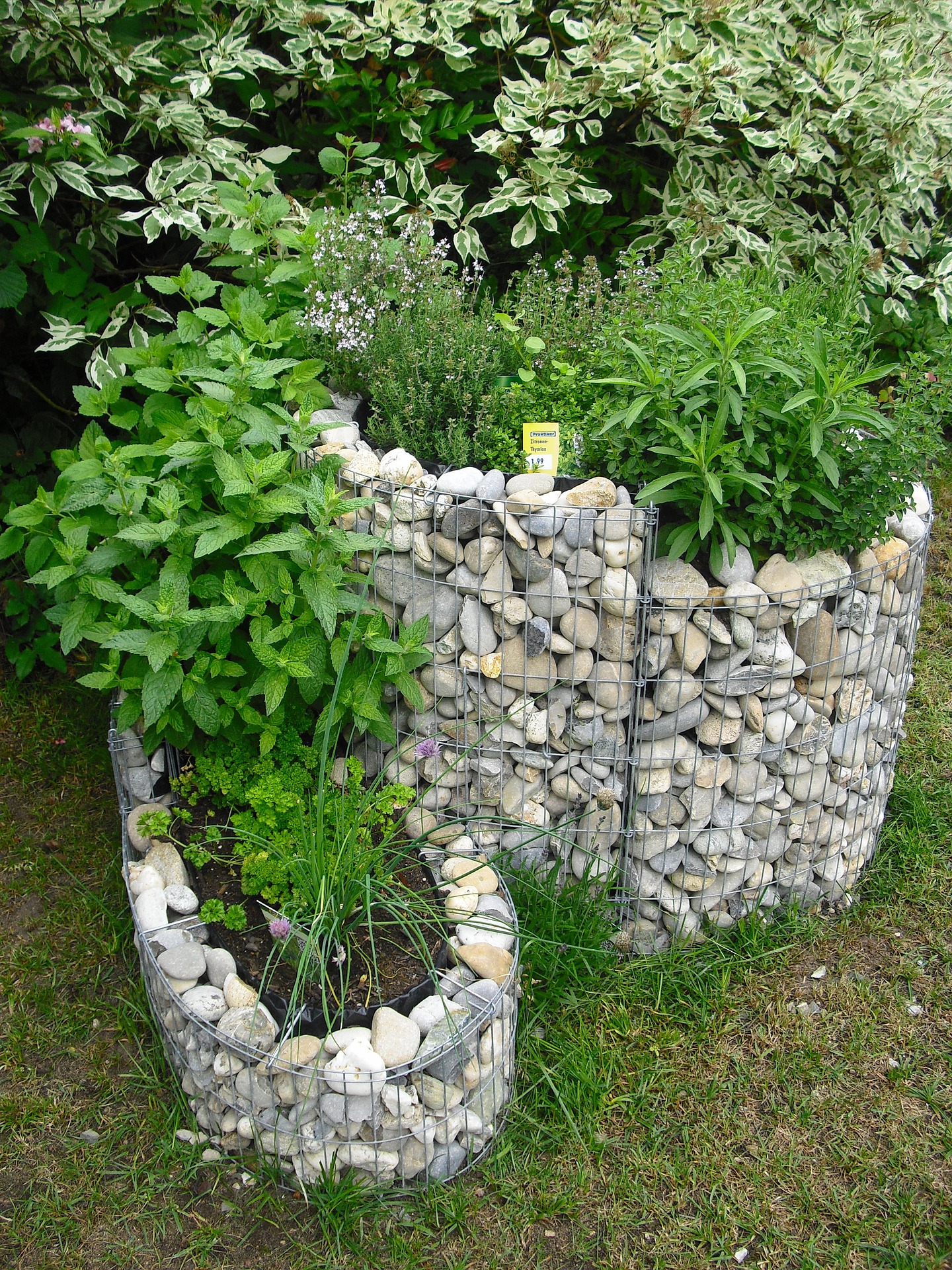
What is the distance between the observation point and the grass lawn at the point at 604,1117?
2.12 metres

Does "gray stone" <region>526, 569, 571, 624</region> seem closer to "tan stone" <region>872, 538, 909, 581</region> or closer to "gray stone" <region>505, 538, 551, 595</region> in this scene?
"gray stone" <region>505, 538, 551, 595</region>

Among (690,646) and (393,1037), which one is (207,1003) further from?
(690,646)

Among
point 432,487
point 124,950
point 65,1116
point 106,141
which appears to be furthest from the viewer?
point 106,141

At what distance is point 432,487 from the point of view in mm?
2529

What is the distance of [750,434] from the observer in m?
2.42

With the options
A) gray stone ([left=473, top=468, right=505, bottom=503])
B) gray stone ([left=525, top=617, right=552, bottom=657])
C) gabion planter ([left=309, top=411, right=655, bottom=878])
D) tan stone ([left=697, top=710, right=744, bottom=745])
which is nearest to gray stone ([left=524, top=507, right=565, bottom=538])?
gabion planter ([left=309, top=411, right=655, bottom=878])

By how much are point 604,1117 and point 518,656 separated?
108cm

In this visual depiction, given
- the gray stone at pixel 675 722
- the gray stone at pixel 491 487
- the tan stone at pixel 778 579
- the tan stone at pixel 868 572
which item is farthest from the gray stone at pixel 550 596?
the tan stone at pixel 868 572

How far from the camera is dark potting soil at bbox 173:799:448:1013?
7.40 ft

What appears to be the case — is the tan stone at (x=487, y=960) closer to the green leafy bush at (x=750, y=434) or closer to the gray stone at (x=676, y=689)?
the gray stone at (x=676, y=689)

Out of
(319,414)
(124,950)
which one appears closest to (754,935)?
(124,950)

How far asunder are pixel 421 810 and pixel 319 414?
1113 millimetres

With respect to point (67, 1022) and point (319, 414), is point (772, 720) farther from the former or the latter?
point (67, 1022)

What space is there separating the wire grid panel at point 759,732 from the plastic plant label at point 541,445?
383 mm
